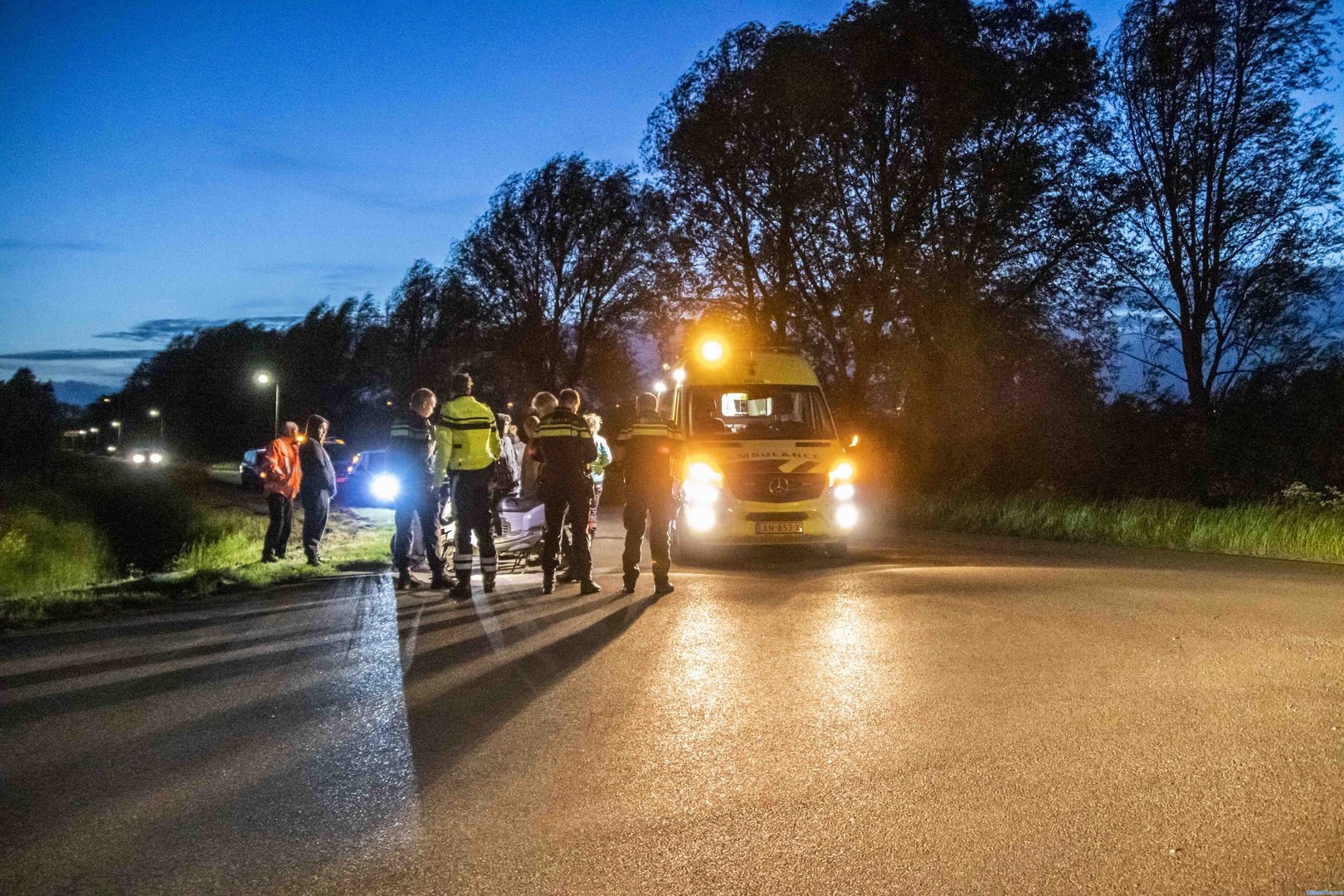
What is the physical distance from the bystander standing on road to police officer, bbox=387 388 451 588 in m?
3.02

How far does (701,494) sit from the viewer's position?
12.1 metres

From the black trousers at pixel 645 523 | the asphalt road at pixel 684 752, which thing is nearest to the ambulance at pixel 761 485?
the black trousers at pixel 645 523

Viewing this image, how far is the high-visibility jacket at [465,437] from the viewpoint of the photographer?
10.0 m

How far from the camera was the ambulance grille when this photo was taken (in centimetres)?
1205

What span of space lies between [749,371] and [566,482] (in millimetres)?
4330

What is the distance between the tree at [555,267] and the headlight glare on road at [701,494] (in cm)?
3624

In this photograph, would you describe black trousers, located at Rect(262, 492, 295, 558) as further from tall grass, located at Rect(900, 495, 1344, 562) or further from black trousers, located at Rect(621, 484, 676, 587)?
tall grass, located at Rect(900, 495, 1344, 562)

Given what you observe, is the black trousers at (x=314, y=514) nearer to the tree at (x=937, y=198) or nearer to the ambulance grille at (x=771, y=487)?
the ambulance grille at (x=771, y=487)

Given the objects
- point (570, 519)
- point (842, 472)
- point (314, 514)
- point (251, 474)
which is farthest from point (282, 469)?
point (251, 474)

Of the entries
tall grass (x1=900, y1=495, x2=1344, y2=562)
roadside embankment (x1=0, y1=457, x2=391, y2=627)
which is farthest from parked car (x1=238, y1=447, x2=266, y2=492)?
tall grass (x1=900, y1=495, x2=1344, y2=562)

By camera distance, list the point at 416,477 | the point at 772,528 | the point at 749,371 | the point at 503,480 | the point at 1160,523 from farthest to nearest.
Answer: the point at 1160,523 < the point at 749,371 < the point at 772,528 < the point at 503,480 < the point at 416,477

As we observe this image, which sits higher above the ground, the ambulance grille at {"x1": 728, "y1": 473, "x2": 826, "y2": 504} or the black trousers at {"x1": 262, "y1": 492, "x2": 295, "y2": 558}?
the ambulance grille at {"x1": 728, "y1": 473, "x2": 826, "y2": 504}

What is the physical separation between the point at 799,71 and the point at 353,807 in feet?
78.7

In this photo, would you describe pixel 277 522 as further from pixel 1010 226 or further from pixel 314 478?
pixel 1010 226
